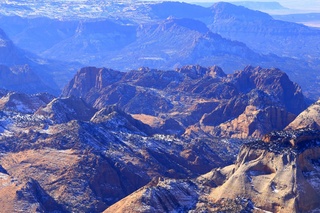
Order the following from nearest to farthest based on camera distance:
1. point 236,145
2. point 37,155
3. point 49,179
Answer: point 49,179
point 37,155
point 236,145

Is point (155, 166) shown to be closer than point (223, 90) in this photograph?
Yes

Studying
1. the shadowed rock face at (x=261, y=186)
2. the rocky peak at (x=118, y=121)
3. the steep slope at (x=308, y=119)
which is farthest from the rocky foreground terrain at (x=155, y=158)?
the steep slope at (x=308, y=119)

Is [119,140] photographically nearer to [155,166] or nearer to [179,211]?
[155,166]

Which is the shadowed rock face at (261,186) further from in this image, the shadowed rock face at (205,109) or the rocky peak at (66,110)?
the shadowed rock face at (205,109)

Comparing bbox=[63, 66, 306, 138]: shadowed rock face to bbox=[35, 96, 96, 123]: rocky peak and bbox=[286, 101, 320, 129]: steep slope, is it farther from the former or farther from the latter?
bbox=[35, 96, 96, 123]: rocky peak

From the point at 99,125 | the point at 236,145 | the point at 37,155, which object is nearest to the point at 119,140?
the point at 99,125

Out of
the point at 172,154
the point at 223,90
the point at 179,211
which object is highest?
the point at 179,211

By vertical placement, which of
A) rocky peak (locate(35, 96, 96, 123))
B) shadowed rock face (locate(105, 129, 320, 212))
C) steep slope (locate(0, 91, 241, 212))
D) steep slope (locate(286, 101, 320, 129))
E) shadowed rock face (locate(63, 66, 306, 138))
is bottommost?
shadowed rock face (locate(63, 66, 306, 138))

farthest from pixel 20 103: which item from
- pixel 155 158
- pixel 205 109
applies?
pixel 205 109

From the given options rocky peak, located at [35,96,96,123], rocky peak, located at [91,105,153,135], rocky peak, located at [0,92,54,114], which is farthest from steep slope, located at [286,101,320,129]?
rocky peak, located at [0,92,54,114]
